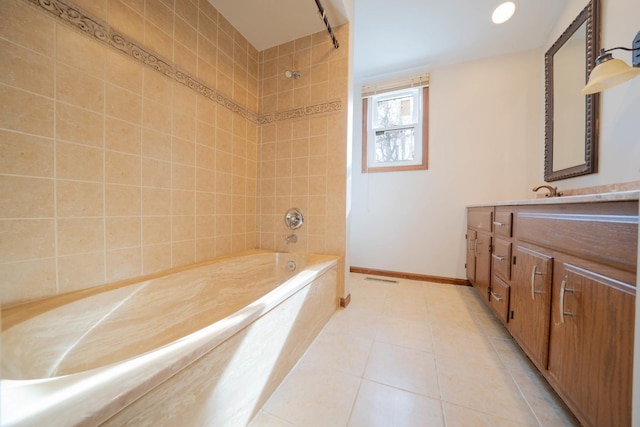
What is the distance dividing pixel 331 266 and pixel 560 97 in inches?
86.1

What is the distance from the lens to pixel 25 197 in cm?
79

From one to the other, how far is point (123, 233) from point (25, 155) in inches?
17.1

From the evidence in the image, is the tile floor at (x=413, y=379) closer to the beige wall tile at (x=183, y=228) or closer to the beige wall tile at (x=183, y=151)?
the beige wall tile at (x=183, y=228)

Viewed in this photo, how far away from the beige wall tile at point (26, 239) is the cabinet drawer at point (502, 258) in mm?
2177

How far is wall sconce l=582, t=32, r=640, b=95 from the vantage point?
2.92 ft

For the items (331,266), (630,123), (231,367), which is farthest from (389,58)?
(231,367)

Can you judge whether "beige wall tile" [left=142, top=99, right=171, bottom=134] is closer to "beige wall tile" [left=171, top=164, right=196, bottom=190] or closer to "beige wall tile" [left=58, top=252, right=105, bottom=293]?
"beige wall tile" [left=171, top=164, right=196, bottom=190]

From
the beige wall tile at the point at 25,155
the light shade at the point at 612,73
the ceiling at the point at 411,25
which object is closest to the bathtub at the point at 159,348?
the beige wall tile at the point at 25,155

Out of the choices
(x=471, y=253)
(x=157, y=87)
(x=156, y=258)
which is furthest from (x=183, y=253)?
(x=471, y=253)

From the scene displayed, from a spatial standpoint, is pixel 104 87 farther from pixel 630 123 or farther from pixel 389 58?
pixel 630 123

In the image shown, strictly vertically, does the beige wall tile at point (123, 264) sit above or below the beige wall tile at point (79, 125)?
below

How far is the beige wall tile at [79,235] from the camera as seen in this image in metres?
0.88

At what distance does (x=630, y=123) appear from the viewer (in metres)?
1.07

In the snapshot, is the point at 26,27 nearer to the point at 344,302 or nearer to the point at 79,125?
the point at 79,125
